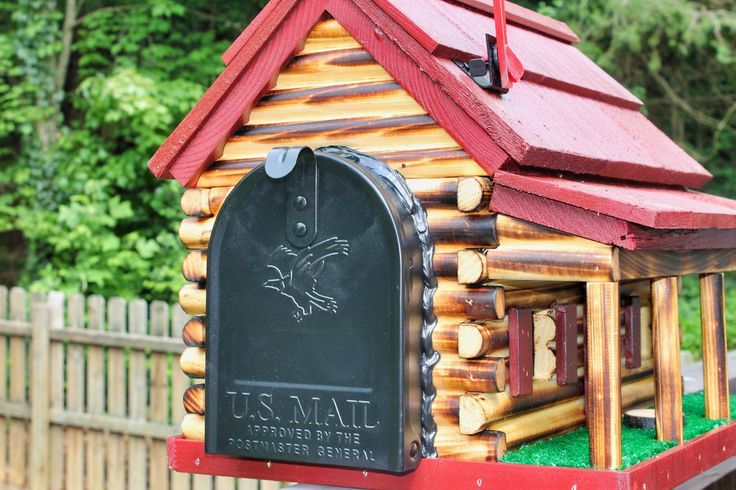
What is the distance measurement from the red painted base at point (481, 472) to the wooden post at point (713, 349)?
0.85 feet

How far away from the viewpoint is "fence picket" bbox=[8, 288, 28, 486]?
25.8ft

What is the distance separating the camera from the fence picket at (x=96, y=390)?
731cm

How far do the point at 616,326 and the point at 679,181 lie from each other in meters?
1.55

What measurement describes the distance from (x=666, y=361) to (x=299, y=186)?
4.64 ft

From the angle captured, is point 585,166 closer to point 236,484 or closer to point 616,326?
point 616,326

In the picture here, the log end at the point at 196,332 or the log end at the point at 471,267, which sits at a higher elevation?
the log end at the point at 471,267

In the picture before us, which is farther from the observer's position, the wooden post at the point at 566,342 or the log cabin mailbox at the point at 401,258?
the wooden post at the point at 566,342

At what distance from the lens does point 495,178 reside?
3.00m

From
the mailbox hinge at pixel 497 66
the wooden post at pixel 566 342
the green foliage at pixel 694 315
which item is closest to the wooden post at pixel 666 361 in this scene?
the wooden post at pixel 566 342

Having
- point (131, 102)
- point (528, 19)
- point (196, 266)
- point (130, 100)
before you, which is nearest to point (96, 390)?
point (130, 100)

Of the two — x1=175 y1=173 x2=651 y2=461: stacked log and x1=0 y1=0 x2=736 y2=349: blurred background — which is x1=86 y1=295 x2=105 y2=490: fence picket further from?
x1=175 y1=173 x2=651 y2=461: stacked log

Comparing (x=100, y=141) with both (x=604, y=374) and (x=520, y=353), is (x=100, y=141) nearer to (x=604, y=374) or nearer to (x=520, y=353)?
(x=520, y=353)

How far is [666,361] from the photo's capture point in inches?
134

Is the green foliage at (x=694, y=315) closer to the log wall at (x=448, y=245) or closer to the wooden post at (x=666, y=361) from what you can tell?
the wooden post at (x=666, y=361)
